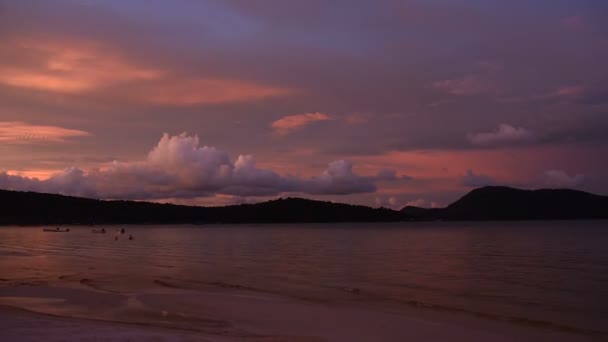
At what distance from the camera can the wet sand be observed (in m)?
15.8

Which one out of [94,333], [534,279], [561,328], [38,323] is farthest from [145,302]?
[534,279]

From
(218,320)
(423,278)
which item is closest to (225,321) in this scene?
(218,320)

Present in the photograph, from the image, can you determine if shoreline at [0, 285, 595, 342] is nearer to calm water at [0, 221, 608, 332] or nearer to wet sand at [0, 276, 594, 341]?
wet sand at [0, 276, 594, 341]

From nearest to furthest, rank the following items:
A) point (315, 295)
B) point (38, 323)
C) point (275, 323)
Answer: point (38, 323), point (275, 323), point (315, 295)

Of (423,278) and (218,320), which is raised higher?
(423,278)

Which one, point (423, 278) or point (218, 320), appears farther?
point (423, 278)

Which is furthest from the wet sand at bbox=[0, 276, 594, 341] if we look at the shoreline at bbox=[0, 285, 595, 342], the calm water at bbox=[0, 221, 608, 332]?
the calm water at bbox=[0, 221, 608, 332]

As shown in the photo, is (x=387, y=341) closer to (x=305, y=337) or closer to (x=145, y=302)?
(x=305, y=337)

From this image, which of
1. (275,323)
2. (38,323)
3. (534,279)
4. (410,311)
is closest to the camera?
A: (38,323)

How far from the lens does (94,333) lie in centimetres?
1485

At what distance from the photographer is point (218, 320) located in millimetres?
19562

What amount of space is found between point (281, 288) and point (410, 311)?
30.9 feet

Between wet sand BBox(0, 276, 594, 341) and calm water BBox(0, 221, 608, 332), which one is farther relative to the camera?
calm water BBox(0, 221, 608, 332)

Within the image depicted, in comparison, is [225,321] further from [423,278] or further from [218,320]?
[423,278]
